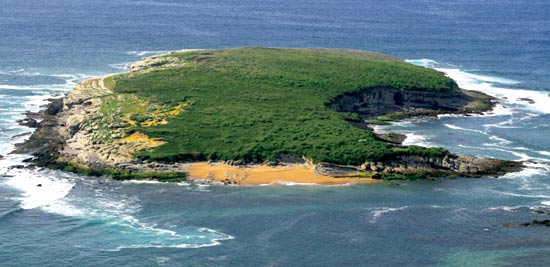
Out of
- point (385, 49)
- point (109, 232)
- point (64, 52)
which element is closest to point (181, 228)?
point (109, 232)

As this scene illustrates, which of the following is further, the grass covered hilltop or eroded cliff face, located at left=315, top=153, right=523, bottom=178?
the grass covered hilltop

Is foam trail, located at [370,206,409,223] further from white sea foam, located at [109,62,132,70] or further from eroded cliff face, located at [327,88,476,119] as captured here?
white sea foam, located at [109,62,132,70]

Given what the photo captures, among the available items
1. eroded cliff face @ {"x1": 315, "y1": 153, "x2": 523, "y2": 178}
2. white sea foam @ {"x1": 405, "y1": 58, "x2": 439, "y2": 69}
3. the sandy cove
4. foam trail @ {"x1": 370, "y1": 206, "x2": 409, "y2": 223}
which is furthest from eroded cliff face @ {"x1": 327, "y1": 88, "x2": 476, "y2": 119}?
foam trail @ {"x1": 370, "y1": 206, "x2": 409, "y2": 223}

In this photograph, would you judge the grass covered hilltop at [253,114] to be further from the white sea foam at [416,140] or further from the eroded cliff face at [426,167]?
the white sea foam at [416,140]

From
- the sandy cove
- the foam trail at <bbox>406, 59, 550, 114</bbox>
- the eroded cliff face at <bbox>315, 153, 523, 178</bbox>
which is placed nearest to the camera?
the sandy cove

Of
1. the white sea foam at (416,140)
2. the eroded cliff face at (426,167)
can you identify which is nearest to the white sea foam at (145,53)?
the white sea foam at (416,140)

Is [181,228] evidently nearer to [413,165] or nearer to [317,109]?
[413,165]
